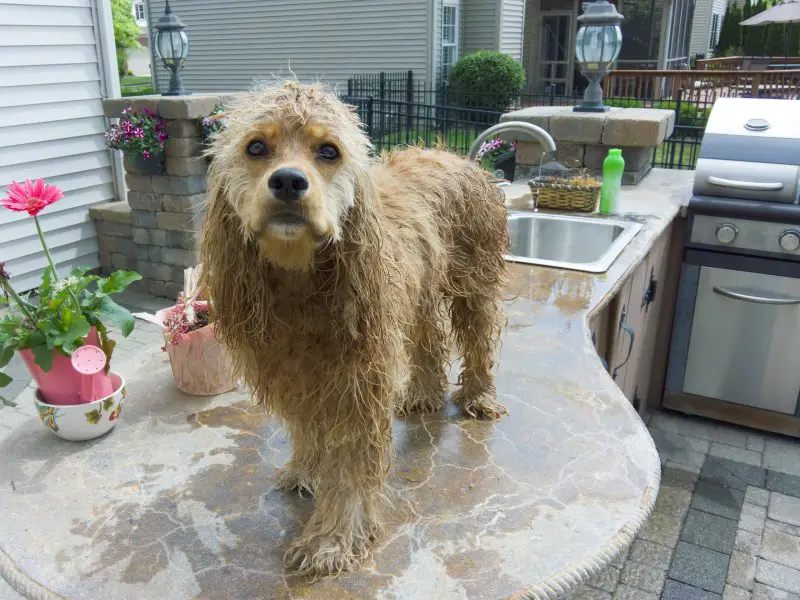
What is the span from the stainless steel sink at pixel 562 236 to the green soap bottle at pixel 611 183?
209 mm

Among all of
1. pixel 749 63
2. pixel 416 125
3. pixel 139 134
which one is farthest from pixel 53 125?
pixel 749 63

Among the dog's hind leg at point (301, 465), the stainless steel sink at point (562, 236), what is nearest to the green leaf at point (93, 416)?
the dog's hind leg at point (301, 465)

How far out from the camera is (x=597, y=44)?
18.6 ft

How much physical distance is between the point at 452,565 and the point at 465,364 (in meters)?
0.97

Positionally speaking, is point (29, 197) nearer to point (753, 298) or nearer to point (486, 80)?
point (753, 298)

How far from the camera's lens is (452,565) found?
1.83 metres

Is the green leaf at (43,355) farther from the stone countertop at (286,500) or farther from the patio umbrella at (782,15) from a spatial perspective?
the patio umbrella at (782,15)

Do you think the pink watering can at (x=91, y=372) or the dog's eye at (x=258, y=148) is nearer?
the dog's eye at (x=258, y=148)

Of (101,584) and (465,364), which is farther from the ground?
(465,364)

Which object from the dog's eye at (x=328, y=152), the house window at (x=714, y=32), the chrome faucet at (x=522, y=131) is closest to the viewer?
the dog's eye at (x=328, y=152)

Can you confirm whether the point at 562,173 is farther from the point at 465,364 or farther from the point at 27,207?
the point at 27,207

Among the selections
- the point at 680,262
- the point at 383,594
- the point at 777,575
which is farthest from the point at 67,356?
the point at 680,262

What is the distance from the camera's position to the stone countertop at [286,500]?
5.80 ft

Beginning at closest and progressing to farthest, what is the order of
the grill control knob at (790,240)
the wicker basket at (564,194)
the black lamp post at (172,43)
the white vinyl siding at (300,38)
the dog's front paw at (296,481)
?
the dog's front paw at (296,481)
the grill control knob at (790,240)
the wicker basket at (564,194)
the black lamp post at (172,43)
the white vinyl siding at (300,38)
